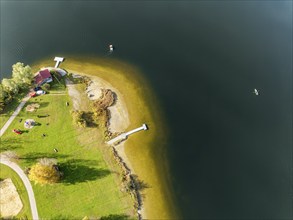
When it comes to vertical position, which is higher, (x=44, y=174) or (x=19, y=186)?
(x=44, y=174)

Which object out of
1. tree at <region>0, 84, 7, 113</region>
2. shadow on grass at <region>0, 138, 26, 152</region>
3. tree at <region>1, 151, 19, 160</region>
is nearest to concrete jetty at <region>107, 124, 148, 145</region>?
shadow on grass at <region>0, 138, 26, 152</region>

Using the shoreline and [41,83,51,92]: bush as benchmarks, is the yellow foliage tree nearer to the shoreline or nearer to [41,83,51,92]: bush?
the shoreline

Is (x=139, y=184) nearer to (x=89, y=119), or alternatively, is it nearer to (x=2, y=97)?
(x=89, y=119)

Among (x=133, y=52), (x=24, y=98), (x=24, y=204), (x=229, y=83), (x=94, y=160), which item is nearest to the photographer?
(x=24, y=204)

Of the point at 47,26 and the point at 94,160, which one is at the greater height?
the point at 47,26

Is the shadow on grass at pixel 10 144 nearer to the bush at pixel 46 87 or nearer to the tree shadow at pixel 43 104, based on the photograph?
the tree shadow at pixel 43 104

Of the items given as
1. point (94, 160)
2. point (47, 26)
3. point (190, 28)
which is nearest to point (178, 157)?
point (94, 160)

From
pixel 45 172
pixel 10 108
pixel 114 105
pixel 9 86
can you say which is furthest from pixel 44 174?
pixel 9 86

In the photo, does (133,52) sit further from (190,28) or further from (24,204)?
(24,204)
